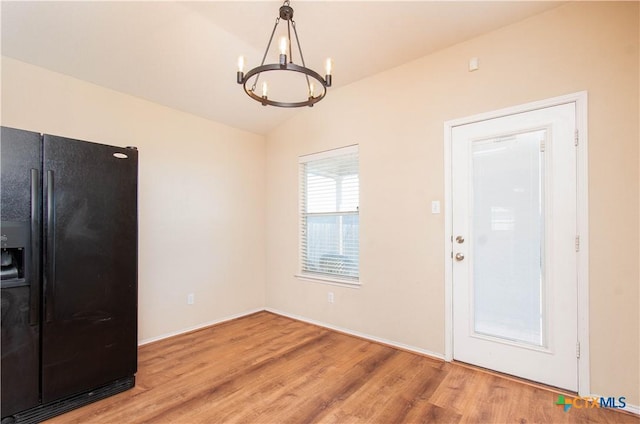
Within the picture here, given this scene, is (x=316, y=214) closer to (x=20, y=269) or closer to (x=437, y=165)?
(x=437, y=165)

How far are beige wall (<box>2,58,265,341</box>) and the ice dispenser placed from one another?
111 cm

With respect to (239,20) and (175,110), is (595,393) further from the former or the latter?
(175,110)

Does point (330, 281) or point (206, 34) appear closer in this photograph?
point (206, 34)

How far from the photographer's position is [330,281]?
3.65 m

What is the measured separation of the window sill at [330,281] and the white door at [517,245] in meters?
1.10

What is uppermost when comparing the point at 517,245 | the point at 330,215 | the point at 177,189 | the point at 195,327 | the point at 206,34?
the point at 206,34

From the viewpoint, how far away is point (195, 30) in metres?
2.49

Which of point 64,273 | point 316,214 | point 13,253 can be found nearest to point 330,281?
point 316,214

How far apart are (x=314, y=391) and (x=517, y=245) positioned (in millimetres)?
1955

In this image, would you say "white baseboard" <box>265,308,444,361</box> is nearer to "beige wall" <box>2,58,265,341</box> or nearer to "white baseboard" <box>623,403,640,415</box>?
"beige wall" <box>2,58,265,341</box>

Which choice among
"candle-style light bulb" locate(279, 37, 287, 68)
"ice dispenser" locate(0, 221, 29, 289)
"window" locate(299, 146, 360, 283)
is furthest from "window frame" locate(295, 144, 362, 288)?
"ice dispenser" locate(0, 221, 29, 289)

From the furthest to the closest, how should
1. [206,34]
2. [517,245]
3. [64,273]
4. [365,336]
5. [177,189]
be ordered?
[177,189] → [365,336] → [206,34] → [517,245] → [64,273]

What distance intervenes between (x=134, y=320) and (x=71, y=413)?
2.08 ft

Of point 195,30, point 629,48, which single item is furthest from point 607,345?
point 195,30
